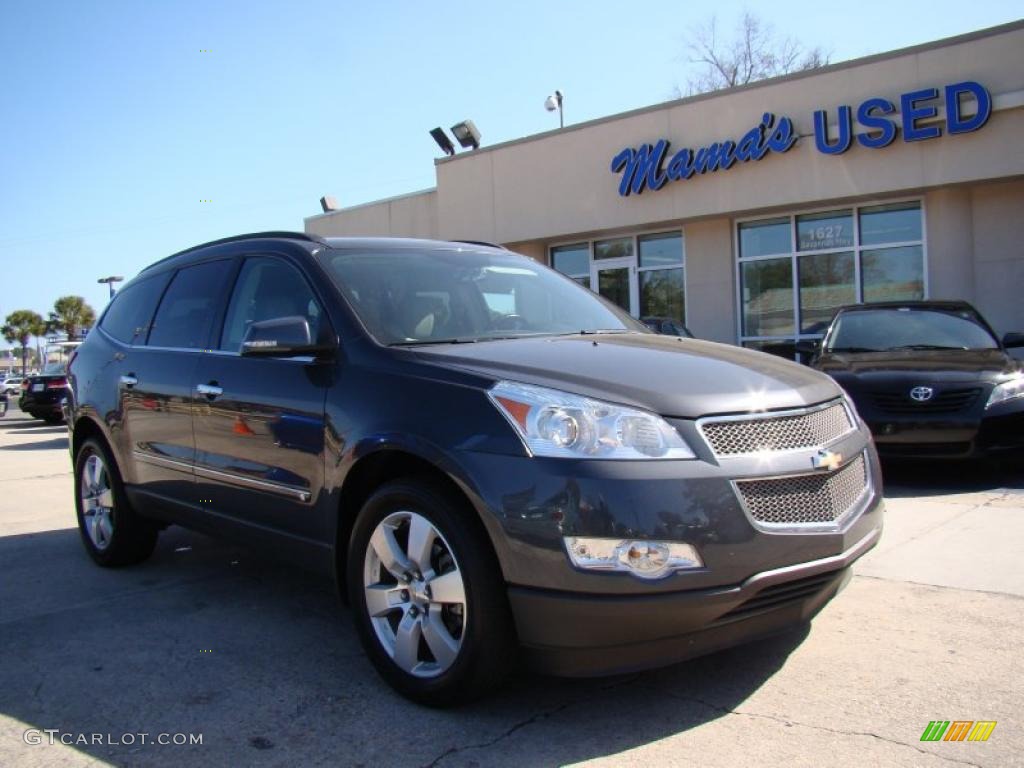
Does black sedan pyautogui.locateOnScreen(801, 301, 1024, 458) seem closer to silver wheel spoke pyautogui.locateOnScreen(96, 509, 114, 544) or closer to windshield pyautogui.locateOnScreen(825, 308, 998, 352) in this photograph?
windshield pyautogui.locateOnScreen(825, 308, 998, 352)

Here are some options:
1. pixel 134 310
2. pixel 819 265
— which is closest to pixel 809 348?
pixel 819 265

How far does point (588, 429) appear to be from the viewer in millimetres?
2729

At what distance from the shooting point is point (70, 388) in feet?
18.8

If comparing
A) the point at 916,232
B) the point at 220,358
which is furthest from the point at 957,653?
the point at 916,232

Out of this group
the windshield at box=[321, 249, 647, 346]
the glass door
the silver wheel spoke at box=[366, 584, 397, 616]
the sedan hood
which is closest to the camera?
the silver wheel spoke at box=[366, 584, 397, 616]

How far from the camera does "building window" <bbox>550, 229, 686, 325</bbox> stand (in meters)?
15.1

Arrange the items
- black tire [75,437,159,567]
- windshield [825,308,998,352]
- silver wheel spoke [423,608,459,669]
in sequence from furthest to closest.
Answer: windshield [825,308,998,352] < black tire [75,437,159,567] < silver wheel spoke [423,608,459,669]

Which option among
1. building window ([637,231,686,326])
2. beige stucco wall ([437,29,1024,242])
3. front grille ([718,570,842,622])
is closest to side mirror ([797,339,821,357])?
beige stucco wall ([437,29,1024,242])

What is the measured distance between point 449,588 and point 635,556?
0.67 metres

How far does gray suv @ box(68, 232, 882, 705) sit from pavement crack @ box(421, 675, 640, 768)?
0.54 ft

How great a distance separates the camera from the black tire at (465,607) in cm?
276

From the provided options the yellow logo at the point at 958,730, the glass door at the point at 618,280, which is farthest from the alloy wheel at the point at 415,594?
the glass door at the point at 618,280

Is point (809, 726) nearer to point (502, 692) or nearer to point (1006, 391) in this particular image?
point (502, 692)

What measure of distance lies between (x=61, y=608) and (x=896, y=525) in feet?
16.1
